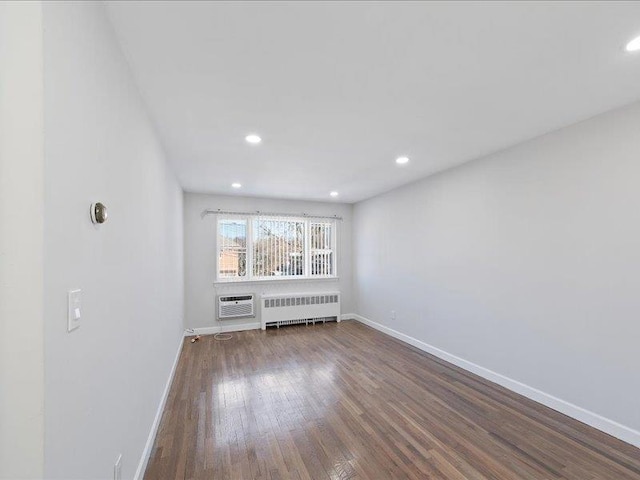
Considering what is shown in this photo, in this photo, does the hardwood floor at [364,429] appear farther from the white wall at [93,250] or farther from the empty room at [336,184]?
the white wall at [93,250]

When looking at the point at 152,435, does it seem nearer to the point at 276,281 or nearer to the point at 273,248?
the point at 276,281

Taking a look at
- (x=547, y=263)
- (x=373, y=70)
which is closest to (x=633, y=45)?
(x=373, y=70)

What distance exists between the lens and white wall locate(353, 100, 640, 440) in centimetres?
217

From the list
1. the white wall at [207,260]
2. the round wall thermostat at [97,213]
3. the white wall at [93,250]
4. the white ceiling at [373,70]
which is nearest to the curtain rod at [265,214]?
the white wall at [207,260]

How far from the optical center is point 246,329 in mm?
5172

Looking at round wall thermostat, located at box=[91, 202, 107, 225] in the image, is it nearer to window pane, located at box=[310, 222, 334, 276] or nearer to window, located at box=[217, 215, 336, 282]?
window, located at box=[217, 215, 336, 282]

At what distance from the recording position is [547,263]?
8.61 feet

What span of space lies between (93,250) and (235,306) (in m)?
4.12

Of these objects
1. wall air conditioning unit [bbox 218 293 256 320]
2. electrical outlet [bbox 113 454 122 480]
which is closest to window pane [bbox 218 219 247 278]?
wall air conditioning unit [bbox 218 293 256 320]

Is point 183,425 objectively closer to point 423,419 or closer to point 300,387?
point 300,387

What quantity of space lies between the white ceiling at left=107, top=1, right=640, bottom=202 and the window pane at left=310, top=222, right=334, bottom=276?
304 centimetres

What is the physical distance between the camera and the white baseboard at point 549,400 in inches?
83.8

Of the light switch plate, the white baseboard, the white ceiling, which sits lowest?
the white baseboard

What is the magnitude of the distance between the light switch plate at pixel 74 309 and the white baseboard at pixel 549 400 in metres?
3.49
